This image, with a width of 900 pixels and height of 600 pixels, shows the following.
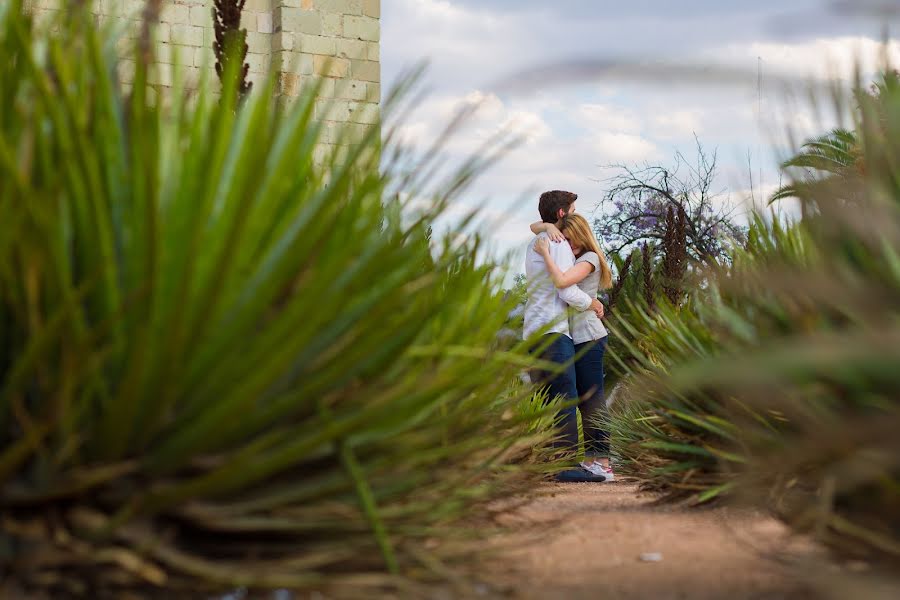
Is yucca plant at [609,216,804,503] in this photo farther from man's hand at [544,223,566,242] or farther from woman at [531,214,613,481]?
man's hand at [544,223,566,242]

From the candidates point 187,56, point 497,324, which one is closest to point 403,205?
point 497,324

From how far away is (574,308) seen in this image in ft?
17.0

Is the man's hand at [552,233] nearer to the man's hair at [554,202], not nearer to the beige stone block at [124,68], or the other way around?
the man's hair at [554,202]

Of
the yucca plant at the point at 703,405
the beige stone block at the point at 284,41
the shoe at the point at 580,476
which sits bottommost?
the shoe at the point at 580,476

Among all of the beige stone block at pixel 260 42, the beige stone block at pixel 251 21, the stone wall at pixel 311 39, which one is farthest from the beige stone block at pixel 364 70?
the beige stone block at pixel 251 21

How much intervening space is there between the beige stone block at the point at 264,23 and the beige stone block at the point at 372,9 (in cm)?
124

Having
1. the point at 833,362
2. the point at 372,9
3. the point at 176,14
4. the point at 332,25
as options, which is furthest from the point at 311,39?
the point at 833,362

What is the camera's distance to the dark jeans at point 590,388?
5668 mm

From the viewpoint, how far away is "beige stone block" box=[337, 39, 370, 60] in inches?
514

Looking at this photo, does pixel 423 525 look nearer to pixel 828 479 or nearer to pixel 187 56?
pixel 828 479

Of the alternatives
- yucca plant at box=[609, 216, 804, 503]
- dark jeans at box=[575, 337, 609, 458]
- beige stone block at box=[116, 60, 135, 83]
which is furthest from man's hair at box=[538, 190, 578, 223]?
beige stone block at box=[116, 60, 135, 83]

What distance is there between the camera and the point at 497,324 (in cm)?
272

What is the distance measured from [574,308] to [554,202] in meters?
1.01

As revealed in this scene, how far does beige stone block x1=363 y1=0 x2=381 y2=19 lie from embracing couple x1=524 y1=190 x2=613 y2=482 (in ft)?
26.4
